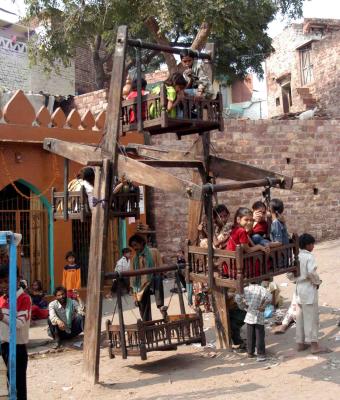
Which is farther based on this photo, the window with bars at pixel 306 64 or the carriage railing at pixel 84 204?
the window with bars at pixel 306 64

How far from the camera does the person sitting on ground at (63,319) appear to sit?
26.5ft

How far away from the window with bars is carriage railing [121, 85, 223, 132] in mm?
17453

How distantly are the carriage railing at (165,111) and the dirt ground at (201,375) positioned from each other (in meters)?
2.73

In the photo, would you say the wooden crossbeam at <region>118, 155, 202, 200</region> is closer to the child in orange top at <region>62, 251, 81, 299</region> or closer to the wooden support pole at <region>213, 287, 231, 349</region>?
→ the wooden support pole at <region>213, 287, 231, 349</region>

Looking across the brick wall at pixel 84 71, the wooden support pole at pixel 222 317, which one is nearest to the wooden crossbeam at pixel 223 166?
the wooden support pole at pixel 222 317

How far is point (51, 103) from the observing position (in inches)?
686

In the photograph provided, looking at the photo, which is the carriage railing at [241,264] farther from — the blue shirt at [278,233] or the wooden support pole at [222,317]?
the wooden support pole at [222,317]

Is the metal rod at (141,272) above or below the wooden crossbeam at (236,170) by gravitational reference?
below

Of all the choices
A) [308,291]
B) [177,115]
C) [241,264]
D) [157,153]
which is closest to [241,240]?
[241,264]

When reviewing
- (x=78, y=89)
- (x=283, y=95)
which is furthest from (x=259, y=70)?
(x=78, y=89)

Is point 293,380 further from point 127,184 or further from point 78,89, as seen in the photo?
point 78,89

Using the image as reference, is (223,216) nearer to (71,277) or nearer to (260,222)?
(260,222)

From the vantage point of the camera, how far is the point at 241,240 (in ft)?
17.5

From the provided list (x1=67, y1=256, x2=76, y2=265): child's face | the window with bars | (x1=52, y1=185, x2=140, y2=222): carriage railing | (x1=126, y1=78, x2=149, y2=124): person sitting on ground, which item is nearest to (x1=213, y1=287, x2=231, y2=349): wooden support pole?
(x1=52, y1=185, x2=140, y2=222): carriage railing
